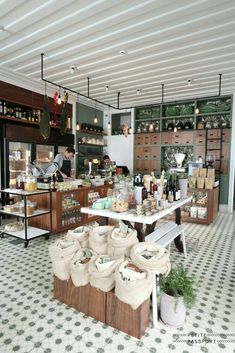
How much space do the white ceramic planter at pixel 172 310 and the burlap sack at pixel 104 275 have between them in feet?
1.56

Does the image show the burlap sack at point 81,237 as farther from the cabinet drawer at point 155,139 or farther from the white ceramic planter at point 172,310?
the cabinet drawer at point 155,139

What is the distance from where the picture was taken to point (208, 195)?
16.7ft

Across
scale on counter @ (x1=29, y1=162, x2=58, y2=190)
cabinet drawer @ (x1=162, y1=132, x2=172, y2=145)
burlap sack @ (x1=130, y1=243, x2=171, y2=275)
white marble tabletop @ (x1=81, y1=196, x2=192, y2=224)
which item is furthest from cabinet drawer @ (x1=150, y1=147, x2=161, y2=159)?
burlap sack @ (x1=130, y1=243, x2=171, y2=275)

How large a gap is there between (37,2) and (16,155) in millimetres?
3467

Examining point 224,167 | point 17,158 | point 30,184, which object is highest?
point 17,158

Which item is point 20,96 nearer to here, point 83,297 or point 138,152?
point 138,152

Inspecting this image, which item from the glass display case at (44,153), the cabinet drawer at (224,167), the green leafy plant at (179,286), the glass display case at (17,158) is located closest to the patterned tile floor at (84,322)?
the green leafy plant at (179,286)

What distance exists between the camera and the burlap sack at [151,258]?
1812 millimetres

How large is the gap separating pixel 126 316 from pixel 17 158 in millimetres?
4746

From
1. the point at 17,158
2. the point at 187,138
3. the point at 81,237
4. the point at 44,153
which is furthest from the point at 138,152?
the point at 81,237

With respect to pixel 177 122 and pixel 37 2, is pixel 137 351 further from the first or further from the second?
pixel 177 122

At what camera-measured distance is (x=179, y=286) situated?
6.28ft

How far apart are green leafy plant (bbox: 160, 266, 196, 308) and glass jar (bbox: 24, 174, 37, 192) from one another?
2.70m

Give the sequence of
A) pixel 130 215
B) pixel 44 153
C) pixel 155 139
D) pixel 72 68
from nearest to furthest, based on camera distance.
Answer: pixel 130 215 → pixel 72 68 → pixel 44 153 → pixel 155 139
